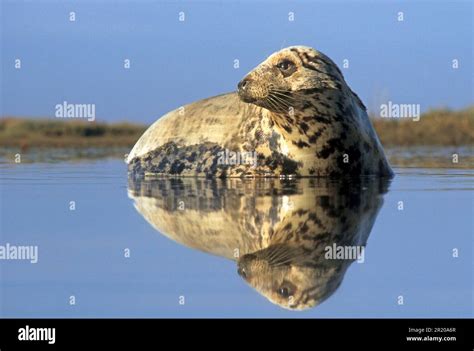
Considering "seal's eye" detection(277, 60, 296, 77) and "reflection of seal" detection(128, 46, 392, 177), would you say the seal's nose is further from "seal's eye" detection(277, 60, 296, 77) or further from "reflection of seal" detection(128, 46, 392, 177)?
"seal's eye" detection(277, 60, 296, 77)

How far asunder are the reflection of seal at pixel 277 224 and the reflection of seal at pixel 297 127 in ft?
1.34

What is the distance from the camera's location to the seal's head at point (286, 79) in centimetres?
1035

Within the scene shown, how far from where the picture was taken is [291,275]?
5000mm

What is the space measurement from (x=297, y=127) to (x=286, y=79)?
0.52 metres

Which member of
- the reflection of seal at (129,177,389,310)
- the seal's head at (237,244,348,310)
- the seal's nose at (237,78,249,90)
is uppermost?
the seal's nose at (237,78,249,90)

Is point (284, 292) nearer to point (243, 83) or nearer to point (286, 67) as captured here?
point (243, 83)

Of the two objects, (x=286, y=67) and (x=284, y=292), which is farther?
(x=286, y=67)

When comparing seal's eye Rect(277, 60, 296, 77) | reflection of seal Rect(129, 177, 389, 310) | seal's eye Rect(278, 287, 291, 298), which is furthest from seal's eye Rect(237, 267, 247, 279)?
seal's eye Rect(277, 60, 296, 77)

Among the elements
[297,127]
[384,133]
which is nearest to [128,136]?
[384,133]

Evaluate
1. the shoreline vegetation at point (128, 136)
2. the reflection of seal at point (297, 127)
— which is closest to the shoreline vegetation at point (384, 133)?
the shoreline vegetation at point (128, 136)

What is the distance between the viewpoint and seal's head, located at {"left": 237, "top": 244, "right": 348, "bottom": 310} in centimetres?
470

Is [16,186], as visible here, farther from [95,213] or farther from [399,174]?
[399,174]

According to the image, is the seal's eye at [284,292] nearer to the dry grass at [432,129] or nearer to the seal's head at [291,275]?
the seal's head at [291,275]

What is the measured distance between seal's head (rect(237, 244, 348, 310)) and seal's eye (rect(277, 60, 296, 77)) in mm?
4946
